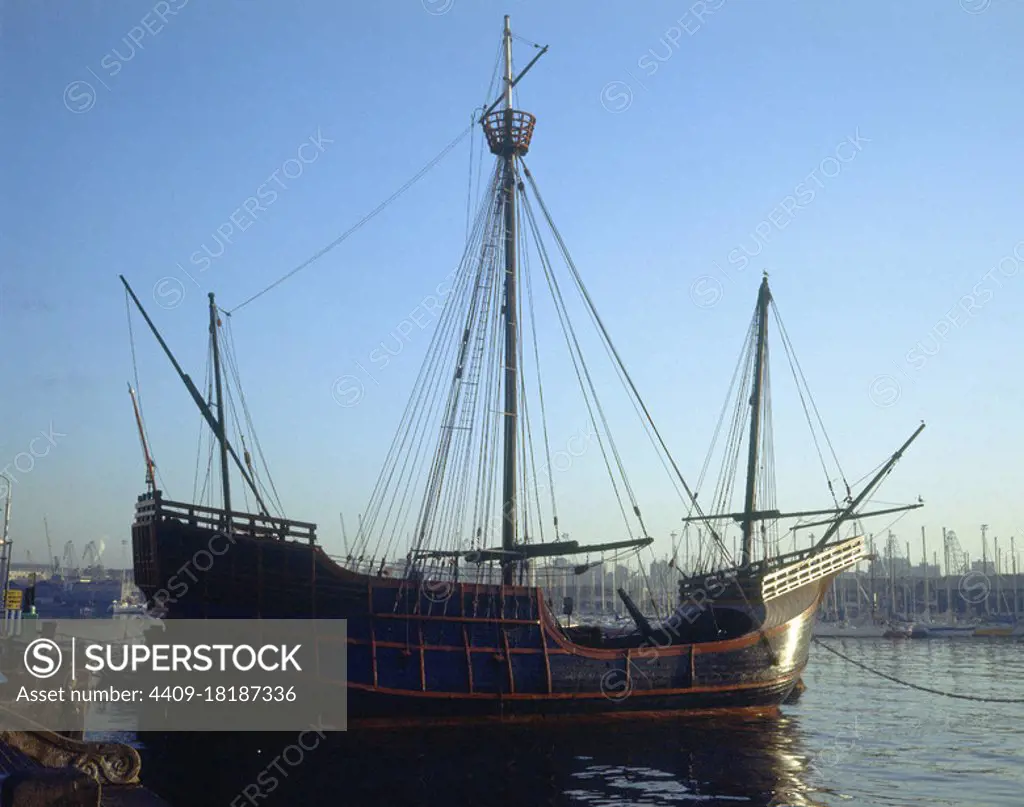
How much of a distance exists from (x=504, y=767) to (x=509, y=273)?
1502 cm

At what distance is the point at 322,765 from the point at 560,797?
17.0 feet

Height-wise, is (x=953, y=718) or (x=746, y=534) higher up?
(x=746, y=534)

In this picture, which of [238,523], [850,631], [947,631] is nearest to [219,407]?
[238,523]

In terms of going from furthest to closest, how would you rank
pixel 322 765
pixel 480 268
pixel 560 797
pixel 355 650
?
pixel 480 268 → pixel 355 650 → pixel 322 765 → pixel 560 797

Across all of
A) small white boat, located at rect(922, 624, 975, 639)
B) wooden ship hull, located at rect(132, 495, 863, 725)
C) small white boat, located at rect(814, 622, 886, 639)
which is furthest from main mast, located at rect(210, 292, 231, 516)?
small white boat, located at rect(922, 624, 975, 639)

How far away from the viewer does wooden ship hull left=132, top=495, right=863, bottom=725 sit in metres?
24.3

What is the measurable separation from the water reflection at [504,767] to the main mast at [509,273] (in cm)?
586

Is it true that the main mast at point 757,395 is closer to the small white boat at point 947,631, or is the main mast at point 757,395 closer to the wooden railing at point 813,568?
the wooden railing at point 813,568

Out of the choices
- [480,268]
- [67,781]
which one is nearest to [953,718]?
[480,268]

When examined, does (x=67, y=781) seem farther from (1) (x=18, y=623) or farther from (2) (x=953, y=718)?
(1) (x=18, y=623)

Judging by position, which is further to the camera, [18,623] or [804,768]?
[18,623]

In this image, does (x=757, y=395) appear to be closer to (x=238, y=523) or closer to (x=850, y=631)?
(x=238, y=523)

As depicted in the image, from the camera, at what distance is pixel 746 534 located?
36781 millimetres

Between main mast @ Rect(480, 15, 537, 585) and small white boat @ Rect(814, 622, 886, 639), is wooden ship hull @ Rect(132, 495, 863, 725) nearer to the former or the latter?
main mast @ Rect(480, 15, 537, 585)
